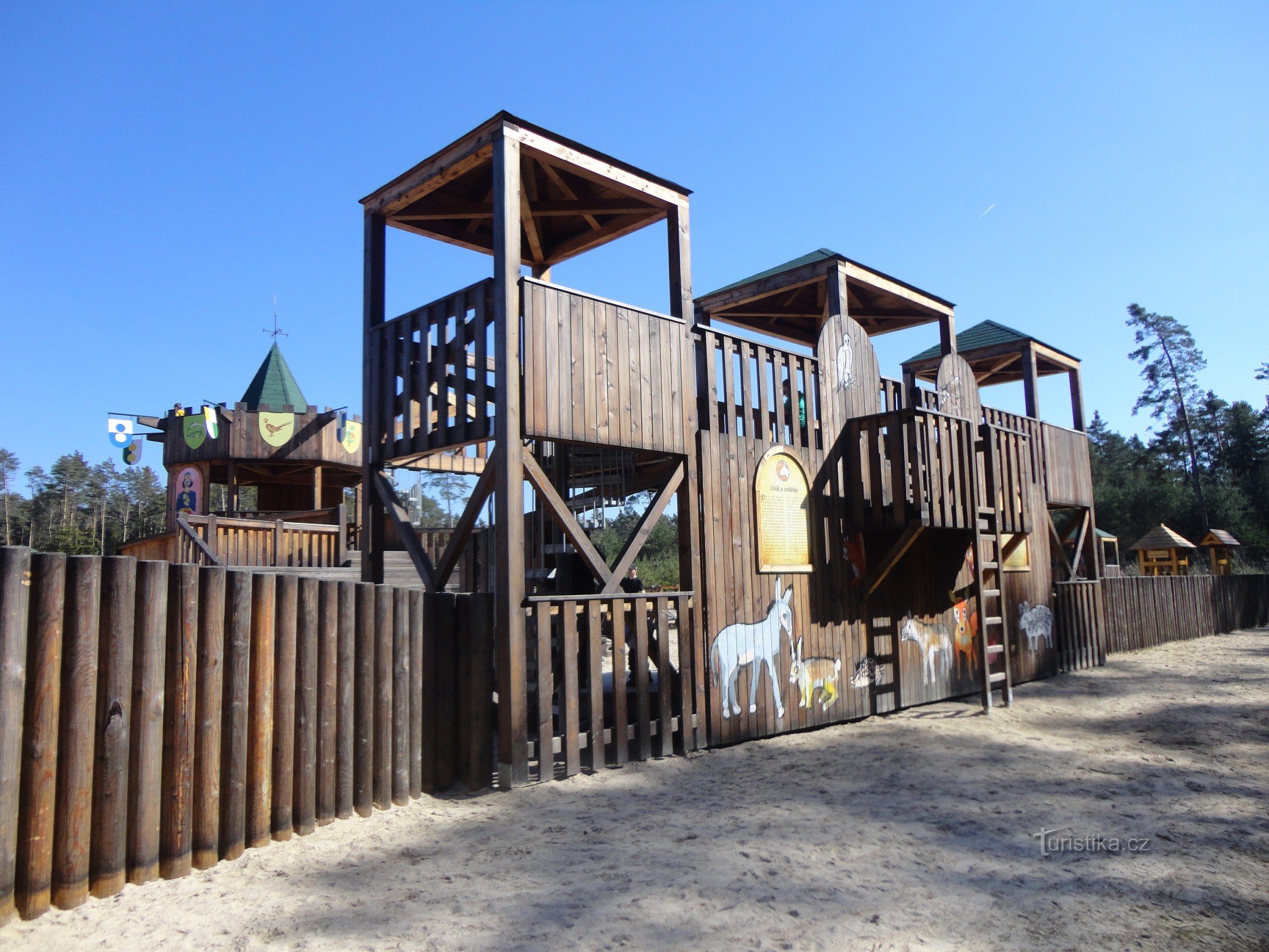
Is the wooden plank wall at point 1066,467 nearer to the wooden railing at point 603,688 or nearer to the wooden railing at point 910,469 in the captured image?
the wooden railing at point 910,469

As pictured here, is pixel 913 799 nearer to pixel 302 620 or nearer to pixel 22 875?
pixel 302 620

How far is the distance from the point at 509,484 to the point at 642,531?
1.62 m

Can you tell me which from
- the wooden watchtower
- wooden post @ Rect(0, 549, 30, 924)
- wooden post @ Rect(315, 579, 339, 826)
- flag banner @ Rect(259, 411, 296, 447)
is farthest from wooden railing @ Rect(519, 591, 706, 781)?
flag banner @ Rect(259, 411, 296, 447)

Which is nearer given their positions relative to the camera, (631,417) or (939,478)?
(631,417)

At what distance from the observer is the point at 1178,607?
20.6 m

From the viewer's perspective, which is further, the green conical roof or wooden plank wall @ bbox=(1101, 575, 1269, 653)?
the green conical roof

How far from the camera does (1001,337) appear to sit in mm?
17219

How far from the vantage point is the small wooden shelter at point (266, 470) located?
16500 mm

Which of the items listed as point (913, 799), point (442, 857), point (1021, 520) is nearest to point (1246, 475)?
point (1021, 520)

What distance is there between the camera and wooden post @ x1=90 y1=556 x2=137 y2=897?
162 inches

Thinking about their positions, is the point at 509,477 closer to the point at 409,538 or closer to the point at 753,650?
the point at 409,538

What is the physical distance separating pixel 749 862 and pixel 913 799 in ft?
7.20

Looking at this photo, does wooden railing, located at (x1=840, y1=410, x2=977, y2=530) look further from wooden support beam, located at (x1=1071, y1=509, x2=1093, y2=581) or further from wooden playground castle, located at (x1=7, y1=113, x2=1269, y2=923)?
wooden support beam, located at (x1=1071, y1=509, x2=1093, y2=581)

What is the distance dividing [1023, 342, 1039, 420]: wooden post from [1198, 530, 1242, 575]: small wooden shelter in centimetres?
1831
